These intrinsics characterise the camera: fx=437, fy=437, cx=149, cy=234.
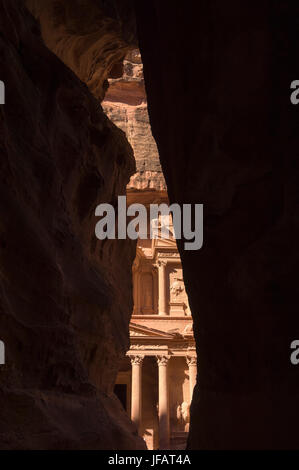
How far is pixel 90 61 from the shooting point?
32.0 ft

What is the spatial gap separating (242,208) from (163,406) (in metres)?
22.8

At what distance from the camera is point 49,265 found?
4199 millimetres

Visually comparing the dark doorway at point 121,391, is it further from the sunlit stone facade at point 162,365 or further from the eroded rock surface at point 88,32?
the eroded rock surface at point 88,32

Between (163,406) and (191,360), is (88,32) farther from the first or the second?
(191,360)

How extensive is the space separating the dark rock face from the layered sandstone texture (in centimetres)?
119

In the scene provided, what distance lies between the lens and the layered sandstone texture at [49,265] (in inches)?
139

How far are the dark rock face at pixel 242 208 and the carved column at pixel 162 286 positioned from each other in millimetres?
26927

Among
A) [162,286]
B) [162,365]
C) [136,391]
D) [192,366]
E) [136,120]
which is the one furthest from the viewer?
[136,120]

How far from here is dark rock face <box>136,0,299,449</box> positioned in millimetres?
2604

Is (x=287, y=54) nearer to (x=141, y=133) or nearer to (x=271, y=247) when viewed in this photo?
(x=271, y=247)

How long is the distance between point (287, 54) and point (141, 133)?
3351 cm

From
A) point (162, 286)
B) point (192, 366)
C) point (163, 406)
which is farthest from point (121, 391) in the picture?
point (162, 286)

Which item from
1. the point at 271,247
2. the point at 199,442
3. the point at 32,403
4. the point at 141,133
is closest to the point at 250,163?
the point at 271,247

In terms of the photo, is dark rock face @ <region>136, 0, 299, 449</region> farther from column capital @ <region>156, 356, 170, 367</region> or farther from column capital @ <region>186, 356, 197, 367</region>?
column capital @ <region>186, 356, 197, 367</region>
